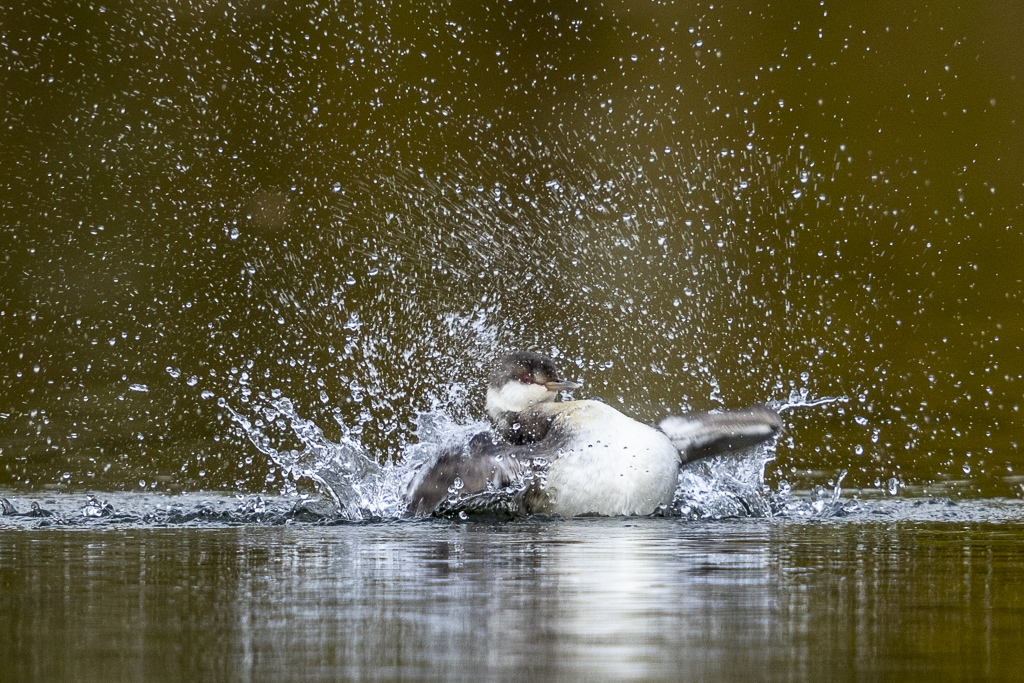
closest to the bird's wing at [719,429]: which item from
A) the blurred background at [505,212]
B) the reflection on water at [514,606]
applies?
the reflection on water at [514,606]

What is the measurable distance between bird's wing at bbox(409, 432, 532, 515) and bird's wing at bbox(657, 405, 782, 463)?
0.51 metres

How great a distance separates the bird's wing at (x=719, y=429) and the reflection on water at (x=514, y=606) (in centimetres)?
103

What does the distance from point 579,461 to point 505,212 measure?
4.36 metres

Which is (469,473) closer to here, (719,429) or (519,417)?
(519,417)

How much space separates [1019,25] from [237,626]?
916 centimetres

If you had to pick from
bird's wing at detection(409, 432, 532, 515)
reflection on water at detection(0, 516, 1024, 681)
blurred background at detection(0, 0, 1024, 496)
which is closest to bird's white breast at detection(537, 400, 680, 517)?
Answer: bird's wing at detection(409, 432, 532, 515)

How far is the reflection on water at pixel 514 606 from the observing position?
1638mm

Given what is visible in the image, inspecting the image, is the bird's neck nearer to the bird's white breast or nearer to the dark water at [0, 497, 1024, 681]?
the bird's white breast

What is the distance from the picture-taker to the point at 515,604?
7.01 feet

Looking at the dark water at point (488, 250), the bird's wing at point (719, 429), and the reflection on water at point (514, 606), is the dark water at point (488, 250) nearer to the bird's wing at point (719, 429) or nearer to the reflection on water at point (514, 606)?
Result: the reflection on water at point (514, 606)

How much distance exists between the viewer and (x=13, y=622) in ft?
6.55

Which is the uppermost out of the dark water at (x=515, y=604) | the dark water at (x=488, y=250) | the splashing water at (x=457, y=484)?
the dark water at (x=488, y=250)

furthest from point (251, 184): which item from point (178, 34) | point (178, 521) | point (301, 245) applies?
point (178, 521)

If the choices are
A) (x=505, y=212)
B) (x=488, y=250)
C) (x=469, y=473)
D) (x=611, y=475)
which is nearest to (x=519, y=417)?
(x=469, y=473)
